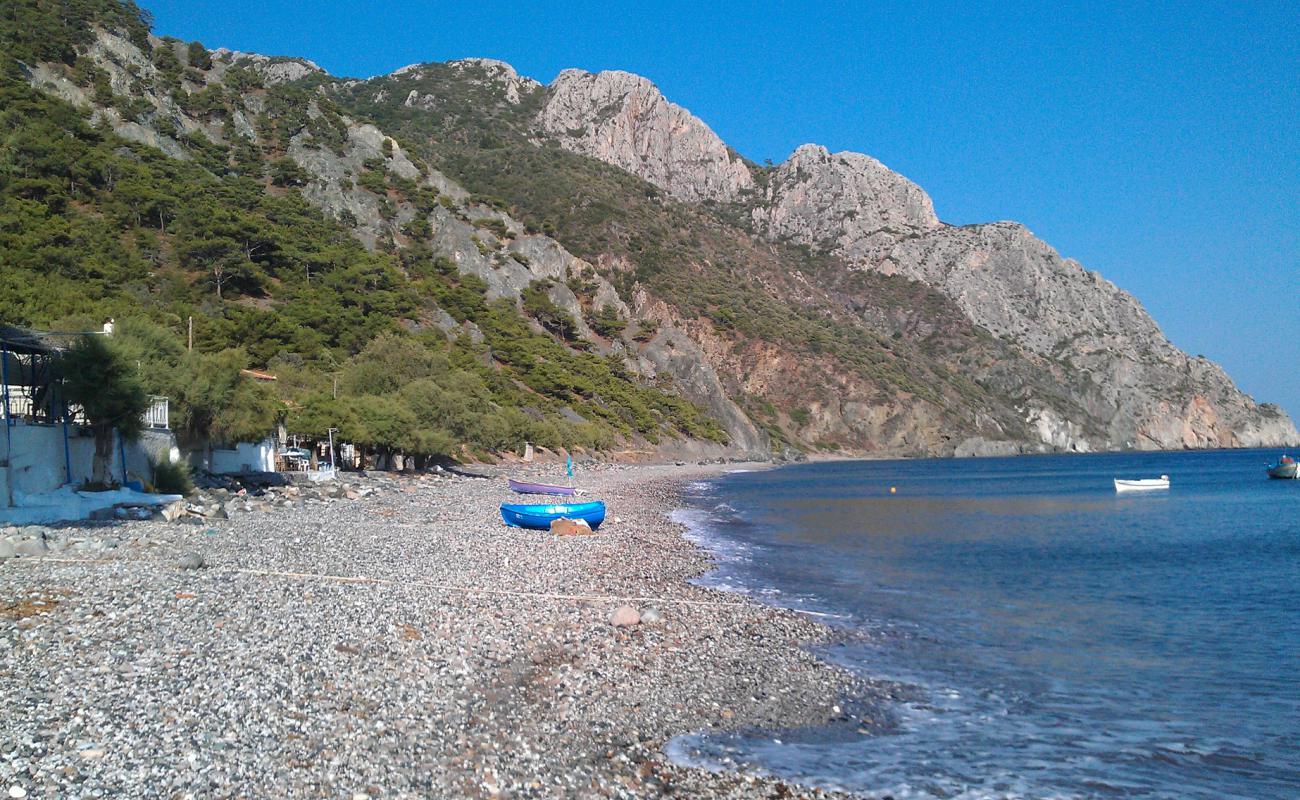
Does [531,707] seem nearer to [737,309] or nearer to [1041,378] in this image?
[737,309]

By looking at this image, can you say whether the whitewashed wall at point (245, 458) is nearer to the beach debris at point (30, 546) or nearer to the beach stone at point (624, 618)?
the beach debris at point (30, 546)

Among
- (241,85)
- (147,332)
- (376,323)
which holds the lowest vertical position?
(147,332)

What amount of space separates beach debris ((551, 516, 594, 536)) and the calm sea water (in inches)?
173

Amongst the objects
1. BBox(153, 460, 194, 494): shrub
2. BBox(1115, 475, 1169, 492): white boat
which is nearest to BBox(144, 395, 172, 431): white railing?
BBox(153, 460, 194, 494): shrub

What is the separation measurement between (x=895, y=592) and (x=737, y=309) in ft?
403

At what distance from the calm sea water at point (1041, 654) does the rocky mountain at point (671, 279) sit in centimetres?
6343

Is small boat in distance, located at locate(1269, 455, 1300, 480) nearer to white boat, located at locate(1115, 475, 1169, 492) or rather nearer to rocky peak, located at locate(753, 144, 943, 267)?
white boat, located at locate(1115, 475, 1169, 492)

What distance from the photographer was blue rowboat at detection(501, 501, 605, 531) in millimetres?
28109

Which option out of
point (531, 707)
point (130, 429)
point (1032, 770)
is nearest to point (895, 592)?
point (1032, 770)

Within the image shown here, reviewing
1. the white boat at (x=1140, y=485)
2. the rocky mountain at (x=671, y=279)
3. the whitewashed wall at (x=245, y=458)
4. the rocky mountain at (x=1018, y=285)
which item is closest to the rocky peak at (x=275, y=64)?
the rocky mountain at (x=671, y=279)

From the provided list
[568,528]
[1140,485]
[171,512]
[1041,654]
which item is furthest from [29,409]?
[1140,485]

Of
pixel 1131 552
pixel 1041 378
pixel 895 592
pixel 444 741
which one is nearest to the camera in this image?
pixel 444 741

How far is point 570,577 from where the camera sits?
18.7 meters

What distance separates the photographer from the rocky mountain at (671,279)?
103 metres
